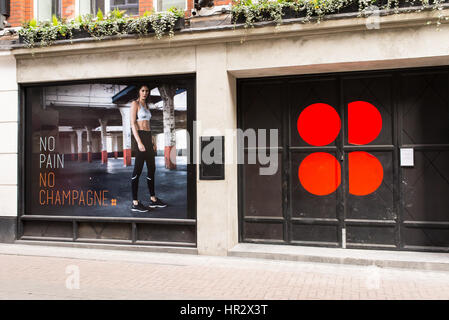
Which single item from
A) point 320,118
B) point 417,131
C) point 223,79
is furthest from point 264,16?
point 417,131

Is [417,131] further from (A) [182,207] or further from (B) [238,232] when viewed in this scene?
(A) [182,207]

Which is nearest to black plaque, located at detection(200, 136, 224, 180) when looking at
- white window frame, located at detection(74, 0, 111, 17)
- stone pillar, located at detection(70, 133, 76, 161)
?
stone pillar, located at detection(70, 133, 76, 161)

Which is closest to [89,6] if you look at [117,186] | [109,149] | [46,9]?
[46,9]

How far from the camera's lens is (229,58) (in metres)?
8.29

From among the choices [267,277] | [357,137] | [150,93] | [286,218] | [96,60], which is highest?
[96,60]

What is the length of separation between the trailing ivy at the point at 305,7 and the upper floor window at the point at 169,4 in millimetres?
1399

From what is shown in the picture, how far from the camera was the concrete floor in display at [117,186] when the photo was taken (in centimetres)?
878

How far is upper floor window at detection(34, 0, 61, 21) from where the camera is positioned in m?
9.92

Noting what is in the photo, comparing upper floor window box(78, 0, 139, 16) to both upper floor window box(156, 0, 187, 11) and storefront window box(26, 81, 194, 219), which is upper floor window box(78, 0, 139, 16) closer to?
upper floor window box(156, 0, 187, 11)

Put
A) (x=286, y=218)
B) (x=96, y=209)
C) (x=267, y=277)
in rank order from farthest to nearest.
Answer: (x=96, y=209)
(x=286, y=218)
(x=267, y=277)

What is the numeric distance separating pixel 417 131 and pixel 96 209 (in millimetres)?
6543

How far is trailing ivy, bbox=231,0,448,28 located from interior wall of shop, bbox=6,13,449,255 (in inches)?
6.6

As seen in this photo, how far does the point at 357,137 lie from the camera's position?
8312 millimetres
